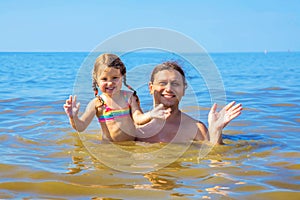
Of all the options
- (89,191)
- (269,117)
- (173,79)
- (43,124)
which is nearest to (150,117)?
(173,79)

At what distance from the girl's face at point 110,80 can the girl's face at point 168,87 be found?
0.43 m

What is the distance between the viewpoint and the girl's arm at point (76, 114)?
474 centimetres

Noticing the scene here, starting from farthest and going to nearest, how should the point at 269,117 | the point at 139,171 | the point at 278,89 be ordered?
the point at 278,89 < the point at 269,117 < the point at 139,171

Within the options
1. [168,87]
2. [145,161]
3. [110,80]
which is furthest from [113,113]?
[145,161]

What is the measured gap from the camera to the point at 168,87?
4980mm

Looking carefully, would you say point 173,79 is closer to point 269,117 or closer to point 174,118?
point 174,118

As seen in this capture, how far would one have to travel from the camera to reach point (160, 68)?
5.18 meters

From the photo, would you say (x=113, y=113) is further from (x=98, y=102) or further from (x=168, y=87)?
(x=168, y=87)

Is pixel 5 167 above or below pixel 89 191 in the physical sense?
above

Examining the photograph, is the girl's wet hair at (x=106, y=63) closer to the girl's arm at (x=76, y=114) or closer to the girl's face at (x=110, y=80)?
the girl's face at (x=110, y=80)

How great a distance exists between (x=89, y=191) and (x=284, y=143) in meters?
2.79

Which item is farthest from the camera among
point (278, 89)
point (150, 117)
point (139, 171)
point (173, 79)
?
point (278, 89)

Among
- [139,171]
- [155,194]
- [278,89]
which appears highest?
[278,89]

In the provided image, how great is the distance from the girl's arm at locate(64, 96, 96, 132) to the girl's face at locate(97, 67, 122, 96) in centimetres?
29
